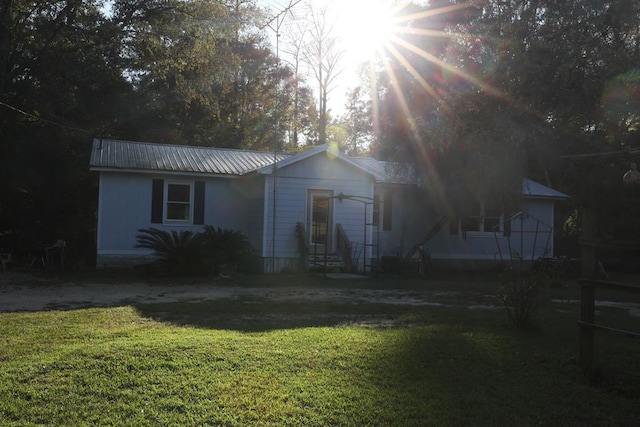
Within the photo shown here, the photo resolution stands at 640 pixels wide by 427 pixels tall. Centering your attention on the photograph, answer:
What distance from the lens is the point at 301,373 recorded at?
204 inches

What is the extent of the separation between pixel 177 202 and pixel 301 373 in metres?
12.2

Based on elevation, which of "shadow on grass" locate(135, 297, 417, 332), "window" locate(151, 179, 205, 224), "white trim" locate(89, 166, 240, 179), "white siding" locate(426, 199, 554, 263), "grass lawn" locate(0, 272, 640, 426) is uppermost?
"white trim" locate(89, 166, 240, 179)

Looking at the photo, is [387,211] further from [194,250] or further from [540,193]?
[194,250]

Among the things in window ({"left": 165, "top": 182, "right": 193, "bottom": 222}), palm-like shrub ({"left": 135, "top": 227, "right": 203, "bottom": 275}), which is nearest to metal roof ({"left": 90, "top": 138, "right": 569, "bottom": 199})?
window ({"left": 165, "top": 182, "right": 193, "bottom": 222})

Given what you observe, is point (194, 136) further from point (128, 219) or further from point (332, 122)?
point (332, 122)

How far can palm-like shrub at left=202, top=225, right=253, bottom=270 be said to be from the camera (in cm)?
1438

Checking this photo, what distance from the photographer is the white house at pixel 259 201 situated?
15828mm

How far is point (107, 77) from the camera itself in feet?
68.9

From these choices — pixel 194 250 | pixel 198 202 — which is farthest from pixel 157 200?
pixel 194 250

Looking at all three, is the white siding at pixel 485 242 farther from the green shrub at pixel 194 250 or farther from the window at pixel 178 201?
the window at pixel 178 201

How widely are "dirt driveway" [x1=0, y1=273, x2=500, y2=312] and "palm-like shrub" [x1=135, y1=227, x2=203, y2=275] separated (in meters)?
1.27

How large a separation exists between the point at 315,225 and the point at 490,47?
924cm

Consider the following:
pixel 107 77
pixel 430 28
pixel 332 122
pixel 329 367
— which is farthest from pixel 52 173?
pixel 332 122

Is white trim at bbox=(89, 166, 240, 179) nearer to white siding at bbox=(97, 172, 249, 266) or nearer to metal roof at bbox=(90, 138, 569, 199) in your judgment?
metal roof at bbox=(90, 138, 569, 199)
